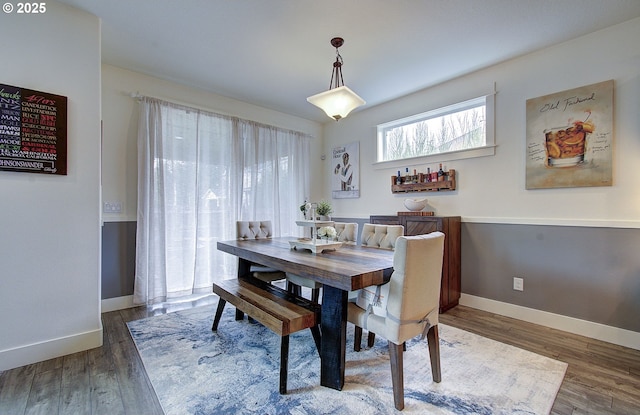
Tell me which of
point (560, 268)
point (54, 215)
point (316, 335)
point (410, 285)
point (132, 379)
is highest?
point (54, 215)

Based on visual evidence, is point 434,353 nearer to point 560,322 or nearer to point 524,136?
point 560,322

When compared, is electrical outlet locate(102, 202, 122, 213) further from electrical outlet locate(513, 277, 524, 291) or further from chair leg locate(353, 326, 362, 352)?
electrical outlet locate(513, 277, 524, 291)

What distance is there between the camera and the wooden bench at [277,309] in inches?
66.6

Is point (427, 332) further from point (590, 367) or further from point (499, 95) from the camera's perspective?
point (499, 95)

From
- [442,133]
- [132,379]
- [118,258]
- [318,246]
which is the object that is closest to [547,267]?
[442,133]

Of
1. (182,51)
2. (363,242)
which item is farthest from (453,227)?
(182,51)

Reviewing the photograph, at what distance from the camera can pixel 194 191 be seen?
140 inches

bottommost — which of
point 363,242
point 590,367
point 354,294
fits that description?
point 590,367

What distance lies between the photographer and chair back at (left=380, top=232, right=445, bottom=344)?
1.53 metres

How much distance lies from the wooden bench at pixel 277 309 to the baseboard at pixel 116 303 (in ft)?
4.54

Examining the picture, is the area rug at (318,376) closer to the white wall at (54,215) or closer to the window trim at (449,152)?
the white wall at (54,215)

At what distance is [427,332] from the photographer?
175 cm

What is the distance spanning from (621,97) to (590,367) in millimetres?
2213

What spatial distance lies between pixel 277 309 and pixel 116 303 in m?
2.36
